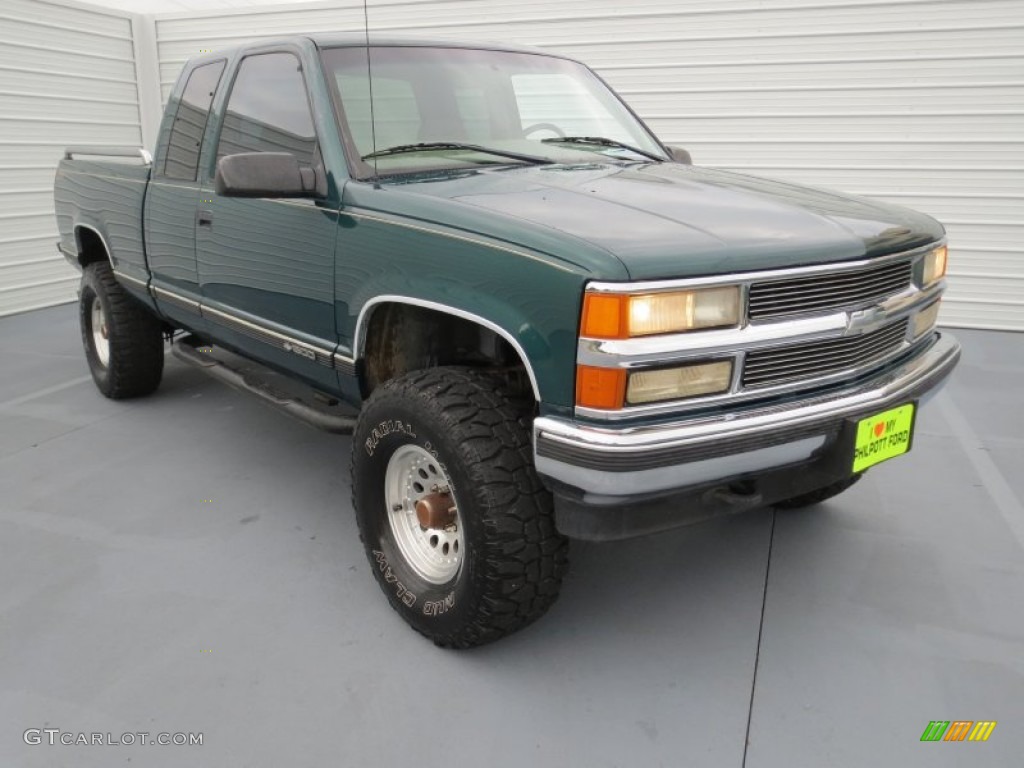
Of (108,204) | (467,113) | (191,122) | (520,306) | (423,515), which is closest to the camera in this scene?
(520,306)

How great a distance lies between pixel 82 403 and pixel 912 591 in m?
4.48

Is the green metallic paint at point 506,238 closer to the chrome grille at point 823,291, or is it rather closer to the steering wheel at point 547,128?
the chrome grille at point 823,291

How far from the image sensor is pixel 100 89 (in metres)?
8.63

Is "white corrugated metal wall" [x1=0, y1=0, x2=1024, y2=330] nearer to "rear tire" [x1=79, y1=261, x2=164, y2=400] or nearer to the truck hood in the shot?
"rear tire" [x1=79, y1=261, x2=164, y2=400]

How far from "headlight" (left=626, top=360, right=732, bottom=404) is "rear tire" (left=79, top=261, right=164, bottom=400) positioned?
3.59m

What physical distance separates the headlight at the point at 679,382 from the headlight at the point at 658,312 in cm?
10

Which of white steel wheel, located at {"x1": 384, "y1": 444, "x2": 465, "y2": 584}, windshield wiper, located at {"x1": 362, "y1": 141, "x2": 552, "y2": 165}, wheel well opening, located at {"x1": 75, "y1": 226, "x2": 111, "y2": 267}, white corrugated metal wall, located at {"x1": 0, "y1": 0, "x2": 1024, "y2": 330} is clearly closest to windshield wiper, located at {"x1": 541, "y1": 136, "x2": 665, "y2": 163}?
windshield wiper, located at {"x1": 362, "y1": 141, "x2": 552, "y2": 165}

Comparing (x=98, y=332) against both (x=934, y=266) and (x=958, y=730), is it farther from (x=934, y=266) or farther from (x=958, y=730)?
(x=958, y=730)

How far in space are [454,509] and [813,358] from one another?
115cm

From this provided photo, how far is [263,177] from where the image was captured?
2.65 m

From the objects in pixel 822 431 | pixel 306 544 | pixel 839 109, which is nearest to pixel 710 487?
pixel 822 431

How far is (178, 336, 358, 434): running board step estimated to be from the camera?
3109mm

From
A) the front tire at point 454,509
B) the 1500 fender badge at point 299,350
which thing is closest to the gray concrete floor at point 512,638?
the front tire at point 454,509

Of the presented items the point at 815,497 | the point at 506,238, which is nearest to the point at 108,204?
the point at 506,238
